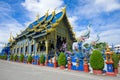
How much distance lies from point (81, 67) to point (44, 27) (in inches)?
462

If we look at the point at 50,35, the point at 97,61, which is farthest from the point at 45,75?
the point at 50,35

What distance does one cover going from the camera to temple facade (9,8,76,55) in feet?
→ 74.0

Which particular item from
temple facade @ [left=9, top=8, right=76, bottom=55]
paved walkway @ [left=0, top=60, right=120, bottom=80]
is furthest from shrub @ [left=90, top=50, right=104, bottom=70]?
temple facade @ [left=9, top=8, right=76, bottom=55]

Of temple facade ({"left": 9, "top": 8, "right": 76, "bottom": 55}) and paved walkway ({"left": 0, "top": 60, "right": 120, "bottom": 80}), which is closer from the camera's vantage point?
paved walkway ({"left": 0, "top": 60, "right": 120, "bottom": 80})

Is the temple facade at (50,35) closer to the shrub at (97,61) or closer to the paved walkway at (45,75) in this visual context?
the shrub at (97,61)

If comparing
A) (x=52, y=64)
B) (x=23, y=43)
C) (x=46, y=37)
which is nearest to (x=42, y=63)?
(x=52, y=64)

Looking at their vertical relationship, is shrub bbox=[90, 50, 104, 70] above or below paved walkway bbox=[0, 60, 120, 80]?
above

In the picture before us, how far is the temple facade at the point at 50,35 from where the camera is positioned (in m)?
22.5

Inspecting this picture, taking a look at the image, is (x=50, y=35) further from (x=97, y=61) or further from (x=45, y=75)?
(x=45, y=75)

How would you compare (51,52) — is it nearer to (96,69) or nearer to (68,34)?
(68,34)

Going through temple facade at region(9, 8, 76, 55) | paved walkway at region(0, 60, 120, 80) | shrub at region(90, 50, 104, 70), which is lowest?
paved walkway at region(0, 60, 120, 80)

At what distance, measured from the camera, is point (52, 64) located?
724 inches

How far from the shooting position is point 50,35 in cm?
2283

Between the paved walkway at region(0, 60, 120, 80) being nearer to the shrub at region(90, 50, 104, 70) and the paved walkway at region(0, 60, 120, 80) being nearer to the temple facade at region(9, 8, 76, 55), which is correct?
the shrub at region(90, 50, 104, 70)
